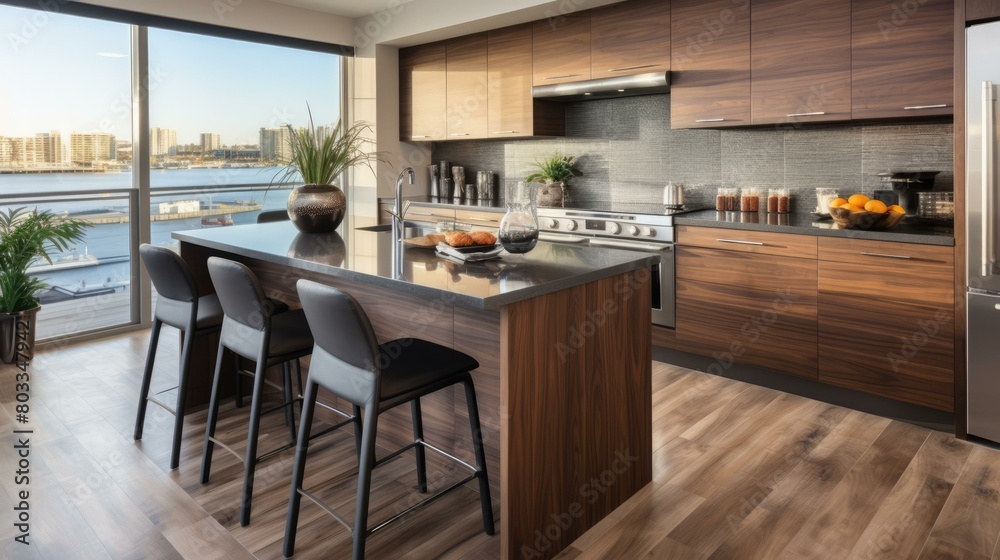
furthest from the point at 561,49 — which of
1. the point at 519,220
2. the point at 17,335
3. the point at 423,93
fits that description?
the point at 17,335

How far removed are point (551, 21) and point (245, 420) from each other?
3.43 meters

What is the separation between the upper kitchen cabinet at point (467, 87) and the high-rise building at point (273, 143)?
4.69 ft

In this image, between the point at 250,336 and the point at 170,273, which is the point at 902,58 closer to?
the point at 250,336

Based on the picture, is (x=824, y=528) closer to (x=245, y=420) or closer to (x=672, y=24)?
(x=245, y=420)

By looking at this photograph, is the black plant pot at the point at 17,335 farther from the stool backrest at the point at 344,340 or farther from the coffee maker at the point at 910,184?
the coffee maker at the point at 910,184

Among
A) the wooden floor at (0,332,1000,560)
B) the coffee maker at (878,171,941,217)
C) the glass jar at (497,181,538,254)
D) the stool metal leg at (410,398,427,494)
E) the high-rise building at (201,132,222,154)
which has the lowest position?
the wooden floor at (0,332,1000,560)

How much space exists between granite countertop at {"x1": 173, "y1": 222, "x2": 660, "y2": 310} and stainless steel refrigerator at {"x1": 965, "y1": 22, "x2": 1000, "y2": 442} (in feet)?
4.73

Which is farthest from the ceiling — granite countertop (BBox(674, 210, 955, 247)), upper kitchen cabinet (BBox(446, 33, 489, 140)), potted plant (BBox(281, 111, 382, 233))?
granite countertop (BBox(674, 210, 955, 247))

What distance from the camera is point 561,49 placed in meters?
4.65

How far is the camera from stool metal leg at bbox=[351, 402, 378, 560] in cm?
177

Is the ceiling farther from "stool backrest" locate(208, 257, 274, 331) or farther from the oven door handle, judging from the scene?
"stool backrest" locate(208, 257, 274, 331)

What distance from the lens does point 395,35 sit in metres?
5.48

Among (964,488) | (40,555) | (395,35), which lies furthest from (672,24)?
(40,555)

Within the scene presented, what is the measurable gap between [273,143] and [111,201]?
4.52ft
